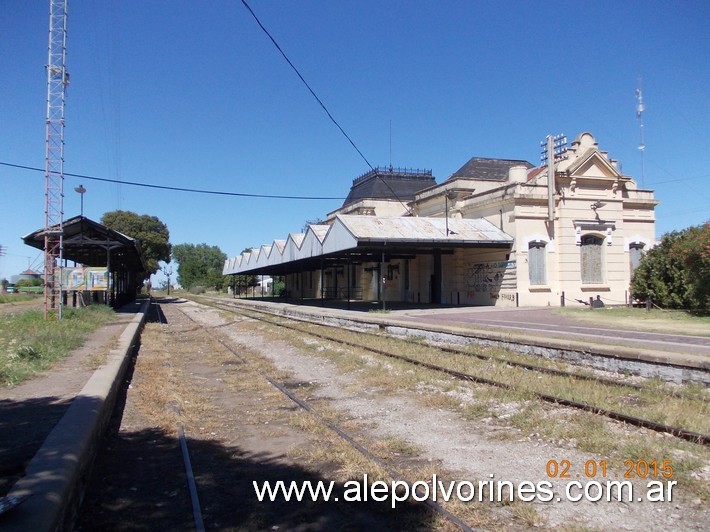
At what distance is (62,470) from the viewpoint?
435cm

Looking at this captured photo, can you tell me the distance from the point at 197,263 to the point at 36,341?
121470mm

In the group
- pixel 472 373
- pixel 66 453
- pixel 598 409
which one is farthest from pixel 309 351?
pixel 66 453

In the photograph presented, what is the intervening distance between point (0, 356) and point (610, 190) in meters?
30.8

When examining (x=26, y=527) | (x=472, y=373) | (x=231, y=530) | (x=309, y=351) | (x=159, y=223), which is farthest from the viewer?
(x=159, y=223)

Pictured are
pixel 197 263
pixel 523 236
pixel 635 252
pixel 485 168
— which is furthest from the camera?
pixel 197 263

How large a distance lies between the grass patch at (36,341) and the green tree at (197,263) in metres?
103

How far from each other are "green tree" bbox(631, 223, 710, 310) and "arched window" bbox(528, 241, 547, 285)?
173 inches

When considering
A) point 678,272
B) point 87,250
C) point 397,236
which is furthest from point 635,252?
point 87,250

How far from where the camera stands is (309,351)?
15.1 metres

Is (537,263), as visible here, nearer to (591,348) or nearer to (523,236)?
(523,236)

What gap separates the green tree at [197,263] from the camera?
129038 mm

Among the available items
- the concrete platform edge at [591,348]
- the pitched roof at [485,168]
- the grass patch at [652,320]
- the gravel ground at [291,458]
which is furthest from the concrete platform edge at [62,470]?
the pitched roof at [485,168]

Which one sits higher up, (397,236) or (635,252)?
(397,236)

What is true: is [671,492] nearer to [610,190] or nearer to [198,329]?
[198,329]
